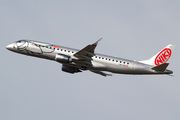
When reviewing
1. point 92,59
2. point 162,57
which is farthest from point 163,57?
point 92,59

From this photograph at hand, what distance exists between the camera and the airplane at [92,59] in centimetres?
5675

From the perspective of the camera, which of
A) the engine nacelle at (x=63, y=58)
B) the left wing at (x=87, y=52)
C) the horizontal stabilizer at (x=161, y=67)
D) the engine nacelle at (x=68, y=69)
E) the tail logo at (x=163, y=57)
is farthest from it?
the engine nacelle at (x=68, y=69)

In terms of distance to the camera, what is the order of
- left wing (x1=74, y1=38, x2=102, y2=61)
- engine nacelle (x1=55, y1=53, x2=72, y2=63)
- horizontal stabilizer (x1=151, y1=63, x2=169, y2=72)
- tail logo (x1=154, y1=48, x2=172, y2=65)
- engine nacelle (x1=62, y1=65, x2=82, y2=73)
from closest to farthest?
left wing (x1=74, y1=38, x2=102, y2=61), horizontal stabilizer (x1=151, y1=63, x2=169, y2=72), engine nacelle (x1=55, y1=53, x2=72, y2=63), tail logo (x1=154, y1=48, x2=172, y2=65), engine nacelle (x1=62, y1=65, x2=82, y2=73)

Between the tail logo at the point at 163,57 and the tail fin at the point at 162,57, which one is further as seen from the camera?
the tail logo at the point at 163,57

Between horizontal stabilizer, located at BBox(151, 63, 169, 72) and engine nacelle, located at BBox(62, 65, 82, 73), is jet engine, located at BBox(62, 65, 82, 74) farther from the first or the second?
horizontal stabilizer, located at BBox(151, 63, 169, 72)

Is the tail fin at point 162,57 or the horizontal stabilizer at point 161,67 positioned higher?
the tail fin at point 162,57

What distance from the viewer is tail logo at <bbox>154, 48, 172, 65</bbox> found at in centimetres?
6029

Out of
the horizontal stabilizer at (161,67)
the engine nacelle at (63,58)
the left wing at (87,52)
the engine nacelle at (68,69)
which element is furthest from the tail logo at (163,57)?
the engine nacelle at (63,58)

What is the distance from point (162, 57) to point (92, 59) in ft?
49.0

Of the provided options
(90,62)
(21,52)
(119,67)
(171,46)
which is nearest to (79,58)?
(90,62)

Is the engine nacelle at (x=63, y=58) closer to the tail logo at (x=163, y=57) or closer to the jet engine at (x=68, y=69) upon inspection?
the jet engine at (x=68, y=69)

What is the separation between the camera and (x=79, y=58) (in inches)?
2250

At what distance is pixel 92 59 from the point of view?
57500 mm

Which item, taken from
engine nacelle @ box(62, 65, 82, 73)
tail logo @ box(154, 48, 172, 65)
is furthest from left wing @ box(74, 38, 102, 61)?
tail logo @ box(154, 48, 172, 65)
